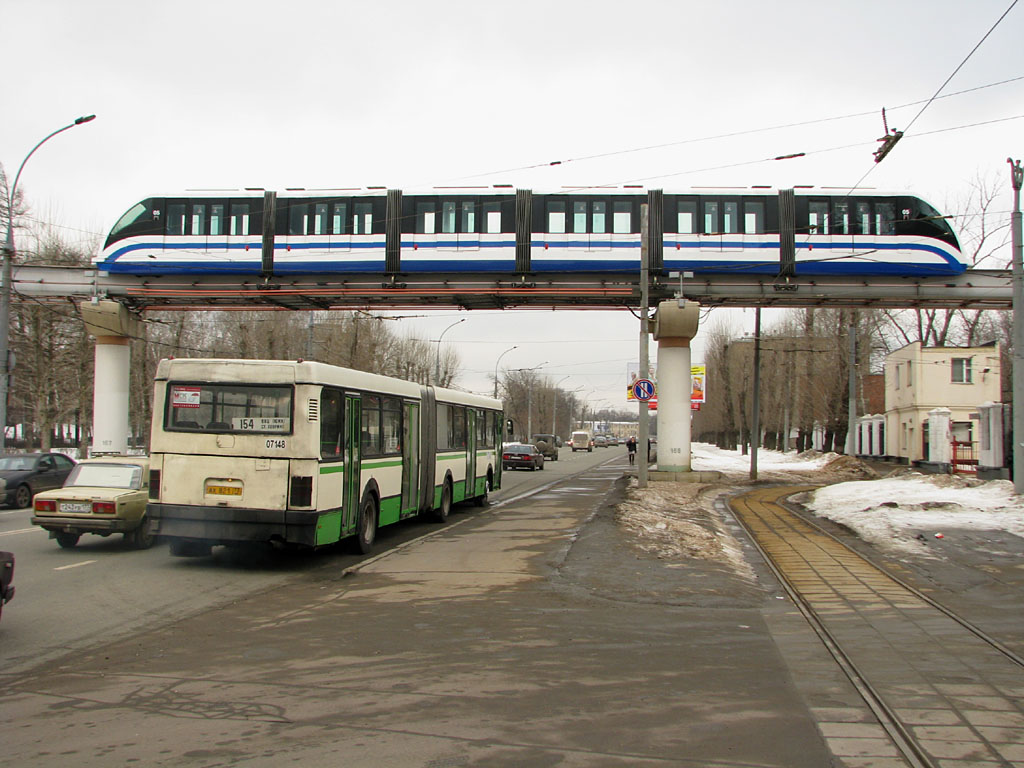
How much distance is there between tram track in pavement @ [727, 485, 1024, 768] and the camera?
520 cm

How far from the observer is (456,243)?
88.7 ft

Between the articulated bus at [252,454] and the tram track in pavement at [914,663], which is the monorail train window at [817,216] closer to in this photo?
the tram track in pavement at [914,663]

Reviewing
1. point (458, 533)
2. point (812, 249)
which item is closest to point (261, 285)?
point (458, 533)

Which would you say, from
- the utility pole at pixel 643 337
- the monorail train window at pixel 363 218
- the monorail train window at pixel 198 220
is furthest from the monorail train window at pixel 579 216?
the monorail train window at pixel 198 220

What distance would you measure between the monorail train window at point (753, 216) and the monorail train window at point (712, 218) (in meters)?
0.82

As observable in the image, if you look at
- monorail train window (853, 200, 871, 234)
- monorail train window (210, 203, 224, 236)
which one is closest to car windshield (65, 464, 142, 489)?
monorail train window (210, 203, 224, 236)

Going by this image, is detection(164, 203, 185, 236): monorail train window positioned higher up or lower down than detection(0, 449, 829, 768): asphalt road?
higher up

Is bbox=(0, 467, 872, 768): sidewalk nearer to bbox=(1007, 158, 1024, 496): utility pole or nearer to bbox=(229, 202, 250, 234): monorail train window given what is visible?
bbox=(1007, 158, 1024, 496): utility pole

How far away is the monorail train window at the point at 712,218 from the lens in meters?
27.3

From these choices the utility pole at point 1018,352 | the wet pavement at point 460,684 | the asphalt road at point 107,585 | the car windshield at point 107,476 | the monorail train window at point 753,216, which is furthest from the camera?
the monorail train window at point 753,216

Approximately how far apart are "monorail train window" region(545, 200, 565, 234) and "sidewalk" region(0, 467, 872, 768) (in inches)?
699

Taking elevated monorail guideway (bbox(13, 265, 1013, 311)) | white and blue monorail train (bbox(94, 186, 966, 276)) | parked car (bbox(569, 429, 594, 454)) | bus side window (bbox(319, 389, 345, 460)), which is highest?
white and blue monorail train (bbox(94, 186, 966, 276))

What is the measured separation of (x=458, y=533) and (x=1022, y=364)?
1336cm

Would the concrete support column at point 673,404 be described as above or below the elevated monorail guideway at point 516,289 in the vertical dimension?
below
